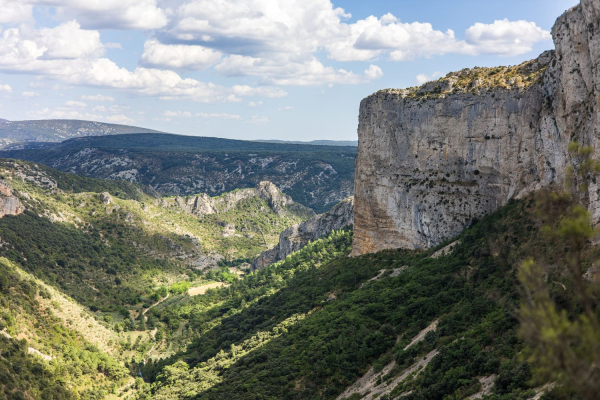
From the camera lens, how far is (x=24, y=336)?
56812 millimetres

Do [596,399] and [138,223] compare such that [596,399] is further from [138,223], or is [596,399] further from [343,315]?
[138,223]

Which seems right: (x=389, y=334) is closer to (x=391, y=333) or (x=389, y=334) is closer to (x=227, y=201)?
(x=391, y=333)

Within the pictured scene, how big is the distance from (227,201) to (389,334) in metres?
144

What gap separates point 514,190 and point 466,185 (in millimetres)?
5595

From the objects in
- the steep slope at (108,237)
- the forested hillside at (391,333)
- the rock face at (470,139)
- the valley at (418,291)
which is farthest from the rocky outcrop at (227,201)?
the rock face at (470,139)

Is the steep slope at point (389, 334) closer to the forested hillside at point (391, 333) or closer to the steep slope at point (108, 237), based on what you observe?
the forested hillside at point (391, 333)

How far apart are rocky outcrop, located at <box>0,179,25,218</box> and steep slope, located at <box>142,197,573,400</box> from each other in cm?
4970

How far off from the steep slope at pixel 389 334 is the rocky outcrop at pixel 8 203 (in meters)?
49.7

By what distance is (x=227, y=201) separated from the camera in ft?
592

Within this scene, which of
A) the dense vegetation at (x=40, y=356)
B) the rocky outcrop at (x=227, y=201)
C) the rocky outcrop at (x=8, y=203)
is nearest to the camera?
the dense vegetation at (x=40, y=356)

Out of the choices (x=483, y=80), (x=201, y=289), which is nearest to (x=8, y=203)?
(x=201, y=289)

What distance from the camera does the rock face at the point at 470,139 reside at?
116 ft

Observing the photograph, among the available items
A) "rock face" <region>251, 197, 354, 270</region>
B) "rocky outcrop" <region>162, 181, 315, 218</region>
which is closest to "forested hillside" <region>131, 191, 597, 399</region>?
"rock face" <region>251, 197, 354, 270</region>

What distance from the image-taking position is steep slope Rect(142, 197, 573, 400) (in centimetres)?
2830
